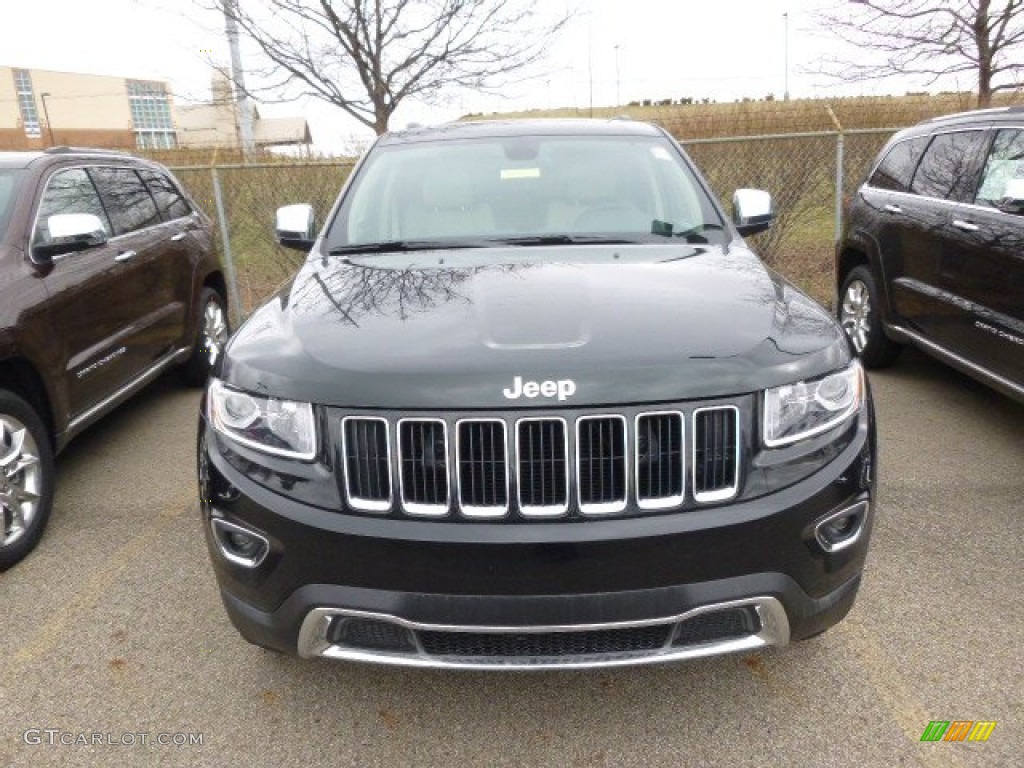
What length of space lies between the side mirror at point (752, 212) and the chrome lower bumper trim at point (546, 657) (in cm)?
214

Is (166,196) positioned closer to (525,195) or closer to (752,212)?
(525,195)

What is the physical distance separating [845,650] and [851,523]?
0.76 m

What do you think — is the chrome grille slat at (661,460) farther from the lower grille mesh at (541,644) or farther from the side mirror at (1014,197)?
the side mirror at (1014,197)

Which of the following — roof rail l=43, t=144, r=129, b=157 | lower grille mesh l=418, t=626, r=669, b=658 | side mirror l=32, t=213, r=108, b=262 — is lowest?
lower grille mesh l=418, t=626, r=669, b=658

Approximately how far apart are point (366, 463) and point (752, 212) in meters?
2.47

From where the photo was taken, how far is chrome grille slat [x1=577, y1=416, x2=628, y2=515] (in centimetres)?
208

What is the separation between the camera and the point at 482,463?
2.09 m

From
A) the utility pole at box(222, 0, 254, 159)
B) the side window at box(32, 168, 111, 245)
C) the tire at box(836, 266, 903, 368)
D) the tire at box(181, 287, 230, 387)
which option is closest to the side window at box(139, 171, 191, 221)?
the tire at box(181, 287, 230, 387)

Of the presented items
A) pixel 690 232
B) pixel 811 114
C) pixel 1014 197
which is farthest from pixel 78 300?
pixel 811 114

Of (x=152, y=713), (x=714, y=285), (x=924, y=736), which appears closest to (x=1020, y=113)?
(x=714, y=285)

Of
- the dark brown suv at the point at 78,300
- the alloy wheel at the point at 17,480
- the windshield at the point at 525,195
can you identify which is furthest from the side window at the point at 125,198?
the windshield at the point at 525,195

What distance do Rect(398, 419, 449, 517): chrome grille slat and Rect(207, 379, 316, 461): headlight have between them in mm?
256

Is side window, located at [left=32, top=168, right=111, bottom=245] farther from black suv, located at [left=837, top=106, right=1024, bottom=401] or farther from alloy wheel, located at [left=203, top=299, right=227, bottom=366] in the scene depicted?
black suv, located at [left=837, top=106, right=1024, bottom=401]

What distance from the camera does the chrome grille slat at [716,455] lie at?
2.11 meters
